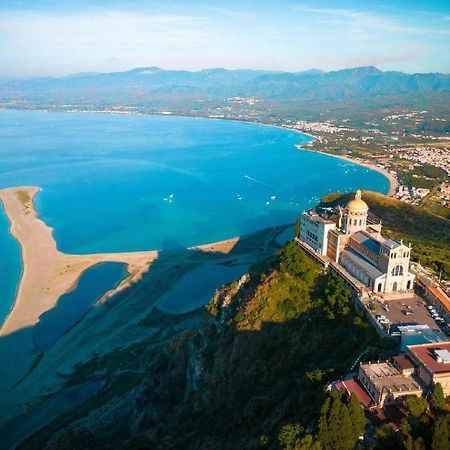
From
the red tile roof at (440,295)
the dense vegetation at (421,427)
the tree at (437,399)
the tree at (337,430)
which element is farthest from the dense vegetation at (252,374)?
the red tile roof at (440,295)

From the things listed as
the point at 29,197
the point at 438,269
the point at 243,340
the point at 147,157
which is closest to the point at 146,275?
the point at 243,340

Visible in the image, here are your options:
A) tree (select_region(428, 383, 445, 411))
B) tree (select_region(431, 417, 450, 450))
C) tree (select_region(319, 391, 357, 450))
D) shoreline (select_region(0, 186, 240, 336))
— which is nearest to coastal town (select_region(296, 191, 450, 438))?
tree (select_region(428, 383, 445, 411))

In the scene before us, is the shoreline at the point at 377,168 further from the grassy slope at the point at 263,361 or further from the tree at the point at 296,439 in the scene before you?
the tree at the point at 296,439

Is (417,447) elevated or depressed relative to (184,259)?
elevated

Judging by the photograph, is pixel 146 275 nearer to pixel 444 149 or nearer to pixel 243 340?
pixel 243 340

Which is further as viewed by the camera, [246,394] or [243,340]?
[243,340]

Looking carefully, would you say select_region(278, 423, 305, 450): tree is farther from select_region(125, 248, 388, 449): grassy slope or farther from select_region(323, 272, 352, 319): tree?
select_region(323, 272, 352, 319): tree
